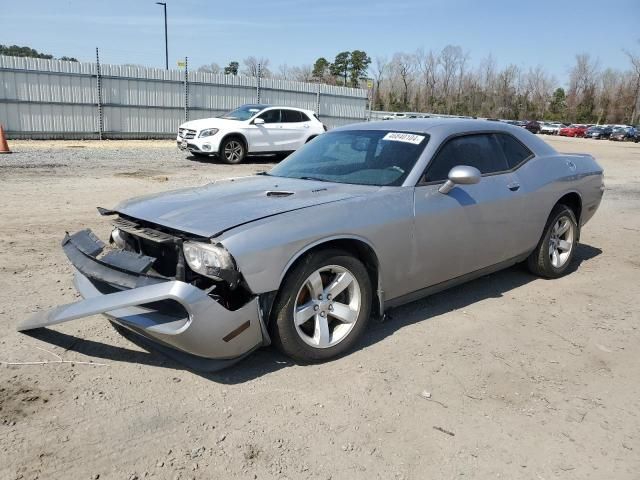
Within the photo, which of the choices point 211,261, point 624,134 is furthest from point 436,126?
point 624,134

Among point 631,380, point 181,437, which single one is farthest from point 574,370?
point 181,437

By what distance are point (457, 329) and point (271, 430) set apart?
191 centimetres

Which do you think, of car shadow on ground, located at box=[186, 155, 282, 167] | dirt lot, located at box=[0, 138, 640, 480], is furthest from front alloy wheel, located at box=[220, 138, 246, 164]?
dirt lot, located at box=[0, 138, 640, 480]

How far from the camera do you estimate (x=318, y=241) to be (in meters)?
3.40

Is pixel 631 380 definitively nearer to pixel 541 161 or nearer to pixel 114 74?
pixel 541 161

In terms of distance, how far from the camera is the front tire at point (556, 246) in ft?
17.5

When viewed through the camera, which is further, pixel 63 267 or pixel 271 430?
pixel 63 267

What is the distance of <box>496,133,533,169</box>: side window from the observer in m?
4.99

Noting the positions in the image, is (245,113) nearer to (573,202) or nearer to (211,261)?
(573,202)

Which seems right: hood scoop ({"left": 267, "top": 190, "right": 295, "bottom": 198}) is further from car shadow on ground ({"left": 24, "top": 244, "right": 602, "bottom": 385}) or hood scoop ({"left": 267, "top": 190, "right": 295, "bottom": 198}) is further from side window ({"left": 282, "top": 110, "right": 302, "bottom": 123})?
side window ({"left": 282, "top": 110, "right": 302, "bottom": 123})

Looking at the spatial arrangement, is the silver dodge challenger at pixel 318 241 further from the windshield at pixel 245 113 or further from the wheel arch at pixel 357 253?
the windshield at pixel 245 113

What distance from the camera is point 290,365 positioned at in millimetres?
3561

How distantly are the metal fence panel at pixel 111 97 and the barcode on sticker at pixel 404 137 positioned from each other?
59.2ft

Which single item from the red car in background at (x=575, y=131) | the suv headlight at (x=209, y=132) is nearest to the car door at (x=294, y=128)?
the suv headlight at (x=209, y=132)
